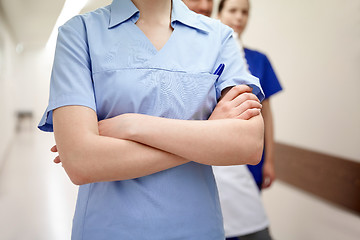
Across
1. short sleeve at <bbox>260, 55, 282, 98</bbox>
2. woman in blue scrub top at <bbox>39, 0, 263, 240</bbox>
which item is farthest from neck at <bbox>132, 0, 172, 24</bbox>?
short sleeve at <bbox>260, 55, 282, 98</bbox>

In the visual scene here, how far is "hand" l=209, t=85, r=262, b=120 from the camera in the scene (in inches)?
34.0

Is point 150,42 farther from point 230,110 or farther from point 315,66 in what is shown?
point 315,66

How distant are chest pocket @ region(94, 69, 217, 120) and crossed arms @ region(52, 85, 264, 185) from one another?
38mm

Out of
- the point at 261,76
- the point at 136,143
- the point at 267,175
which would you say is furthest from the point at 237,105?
the point at 267,175

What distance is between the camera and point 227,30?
3.19 ft

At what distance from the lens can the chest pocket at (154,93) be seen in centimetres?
82

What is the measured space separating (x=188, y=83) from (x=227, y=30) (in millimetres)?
203

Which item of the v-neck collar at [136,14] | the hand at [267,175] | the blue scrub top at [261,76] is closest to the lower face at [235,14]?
the blue scrub top at [261,76]

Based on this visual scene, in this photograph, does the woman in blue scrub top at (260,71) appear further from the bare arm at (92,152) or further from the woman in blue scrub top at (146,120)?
the bare arm at (92,152)

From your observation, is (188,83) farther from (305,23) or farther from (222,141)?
(305,23)

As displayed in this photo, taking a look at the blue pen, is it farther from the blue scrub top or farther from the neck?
the blue scrub top

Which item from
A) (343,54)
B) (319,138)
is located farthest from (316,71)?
(319,138)

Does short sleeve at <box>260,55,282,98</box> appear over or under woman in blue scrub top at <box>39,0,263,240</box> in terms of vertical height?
under

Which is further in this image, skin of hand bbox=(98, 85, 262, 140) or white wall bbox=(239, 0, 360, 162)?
white wall bbox=(239, 0, 360, 162)
